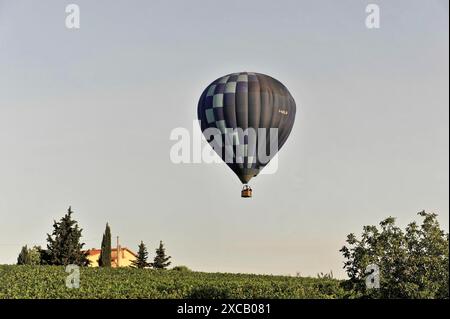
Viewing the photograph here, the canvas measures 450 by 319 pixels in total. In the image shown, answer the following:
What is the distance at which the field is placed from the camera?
51.0 m

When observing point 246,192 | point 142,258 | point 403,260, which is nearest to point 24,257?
point 142,258

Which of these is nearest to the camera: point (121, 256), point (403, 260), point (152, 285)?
point (403, 260)

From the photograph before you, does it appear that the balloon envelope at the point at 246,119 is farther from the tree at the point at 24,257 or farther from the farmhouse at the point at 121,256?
the farmhouse at the point at 121,256

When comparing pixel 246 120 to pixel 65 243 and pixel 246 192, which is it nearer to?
pixel 246 192

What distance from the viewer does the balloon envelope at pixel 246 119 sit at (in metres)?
42.1

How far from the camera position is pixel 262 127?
4200 cm

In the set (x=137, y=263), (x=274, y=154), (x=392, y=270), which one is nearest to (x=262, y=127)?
(x=274, y=154)

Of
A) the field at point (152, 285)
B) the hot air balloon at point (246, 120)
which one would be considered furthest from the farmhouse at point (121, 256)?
the hot air balloon at point (246, 120)

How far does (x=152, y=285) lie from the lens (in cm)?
5569

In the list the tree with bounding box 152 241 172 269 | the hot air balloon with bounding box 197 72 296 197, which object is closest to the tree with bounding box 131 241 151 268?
the tree with bounding box 152 241 172 269

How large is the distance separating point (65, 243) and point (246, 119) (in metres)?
38.7
